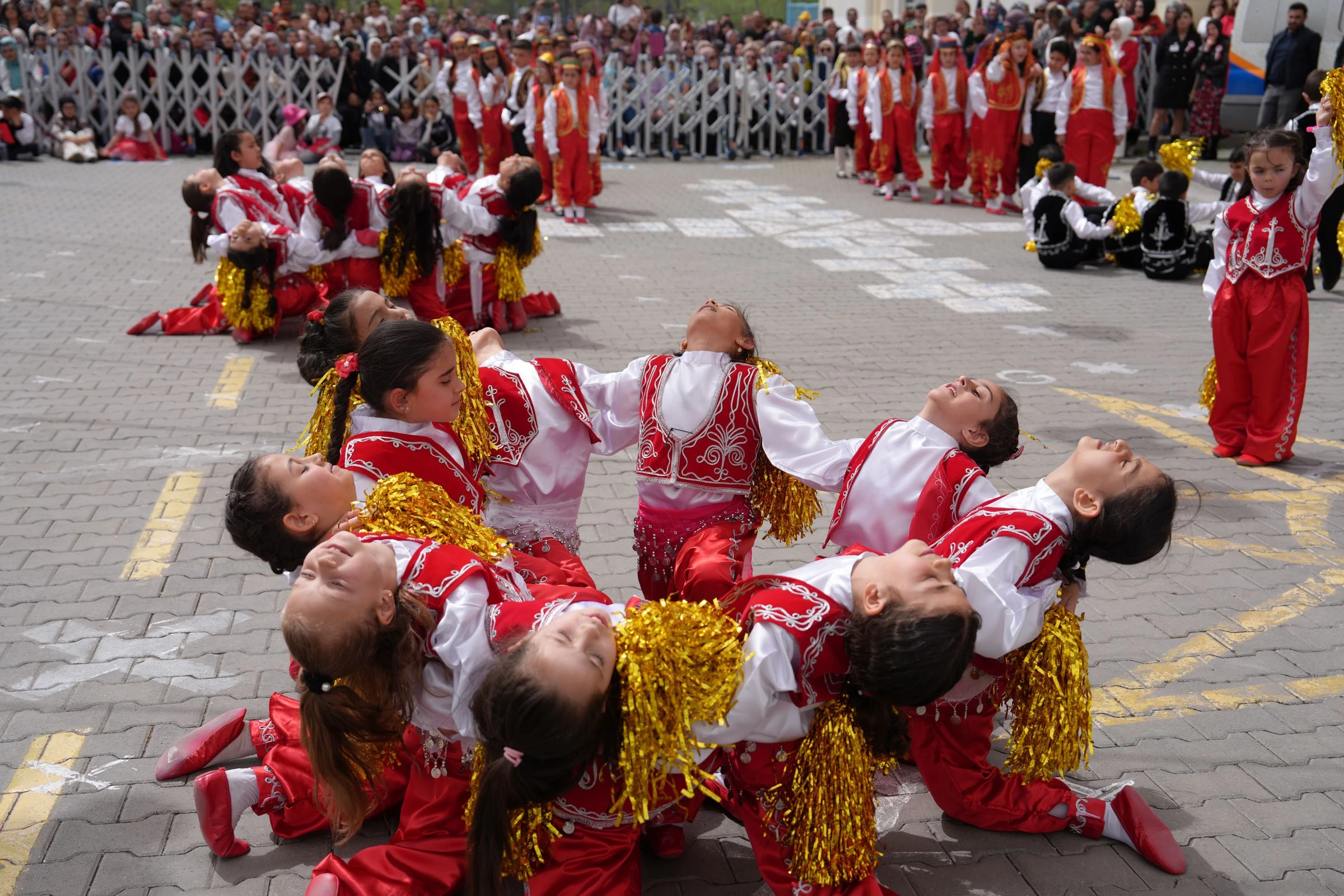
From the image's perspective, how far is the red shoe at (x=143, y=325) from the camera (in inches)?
301

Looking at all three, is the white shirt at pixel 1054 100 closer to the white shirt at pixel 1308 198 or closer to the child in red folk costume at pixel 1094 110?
the child in red folk costume at pixel 1094 110

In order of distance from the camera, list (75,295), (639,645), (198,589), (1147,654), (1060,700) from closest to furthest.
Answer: (639,645)
(1060,700)
(1147,654)
(198,589)
(75,295)

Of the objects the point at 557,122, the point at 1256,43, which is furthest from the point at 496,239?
the point at 1256,43

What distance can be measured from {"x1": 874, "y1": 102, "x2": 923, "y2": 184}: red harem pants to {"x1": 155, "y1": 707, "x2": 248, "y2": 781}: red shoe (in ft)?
38.9

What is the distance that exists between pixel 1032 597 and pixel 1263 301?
11.3ft

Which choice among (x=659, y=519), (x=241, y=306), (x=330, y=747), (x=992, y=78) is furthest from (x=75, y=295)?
(x=992, y=78)

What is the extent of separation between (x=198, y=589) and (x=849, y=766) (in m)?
2.75

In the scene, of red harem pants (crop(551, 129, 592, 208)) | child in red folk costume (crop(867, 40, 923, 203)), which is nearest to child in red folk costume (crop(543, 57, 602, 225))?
red harem pants (crop(551, 129, 592, 208))

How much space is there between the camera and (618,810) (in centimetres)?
238

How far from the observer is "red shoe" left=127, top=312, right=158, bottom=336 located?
7633mm

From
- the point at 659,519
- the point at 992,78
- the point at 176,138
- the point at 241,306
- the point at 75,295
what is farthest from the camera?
the point at 176,138

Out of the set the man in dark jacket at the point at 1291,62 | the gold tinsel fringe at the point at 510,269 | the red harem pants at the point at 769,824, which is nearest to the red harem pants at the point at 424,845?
the red harem pants at the point at 769,824

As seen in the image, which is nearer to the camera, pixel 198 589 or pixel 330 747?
pixel 330 747

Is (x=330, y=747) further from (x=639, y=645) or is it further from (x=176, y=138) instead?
(x=176, y=138)
